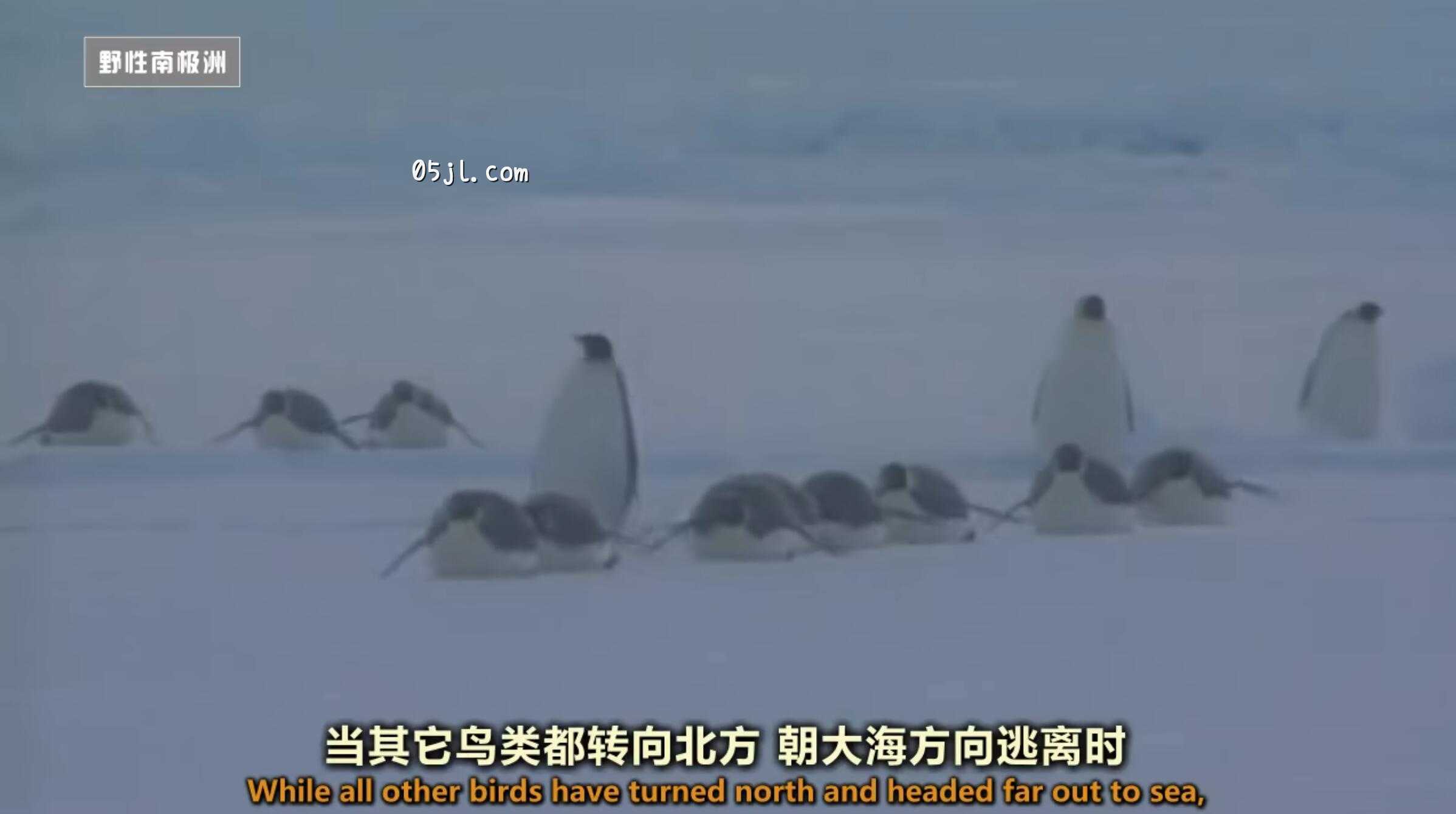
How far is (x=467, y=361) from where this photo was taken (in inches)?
148

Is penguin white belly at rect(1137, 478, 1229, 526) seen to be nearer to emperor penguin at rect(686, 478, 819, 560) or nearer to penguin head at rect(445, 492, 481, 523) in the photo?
emperor penguin at rect(686, 478, 819, 560)

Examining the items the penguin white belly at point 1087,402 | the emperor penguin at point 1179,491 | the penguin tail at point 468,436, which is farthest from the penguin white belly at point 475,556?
the penguin white belly at point 1087,402

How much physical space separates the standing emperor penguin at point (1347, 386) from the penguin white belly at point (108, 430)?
99.3 inches

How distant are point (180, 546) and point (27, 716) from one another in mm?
567

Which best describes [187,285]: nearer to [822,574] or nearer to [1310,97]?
[822,574]

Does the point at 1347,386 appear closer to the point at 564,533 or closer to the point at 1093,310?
the point at 1093,310

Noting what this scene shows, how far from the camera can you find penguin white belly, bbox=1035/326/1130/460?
3.82 metres

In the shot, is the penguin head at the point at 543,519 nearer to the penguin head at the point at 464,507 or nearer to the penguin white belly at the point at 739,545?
the penguin head at the point at 464,507

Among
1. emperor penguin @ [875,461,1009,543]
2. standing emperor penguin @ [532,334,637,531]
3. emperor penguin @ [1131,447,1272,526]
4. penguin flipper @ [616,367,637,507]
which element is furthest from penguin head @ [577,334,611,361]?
emperor penguin @ [1131,447,1272,526]

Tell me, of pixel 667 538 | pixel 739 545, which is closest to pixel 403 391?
pixel 667 538

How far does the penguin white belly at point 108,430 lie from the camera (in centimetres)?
349

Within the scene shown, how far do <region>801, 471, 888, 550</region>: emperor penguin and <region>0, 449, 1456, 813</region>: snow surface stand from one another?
0.04 m

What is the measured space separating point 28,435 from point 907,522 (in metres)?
1.66

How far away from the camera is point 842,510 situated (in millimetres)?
3023
